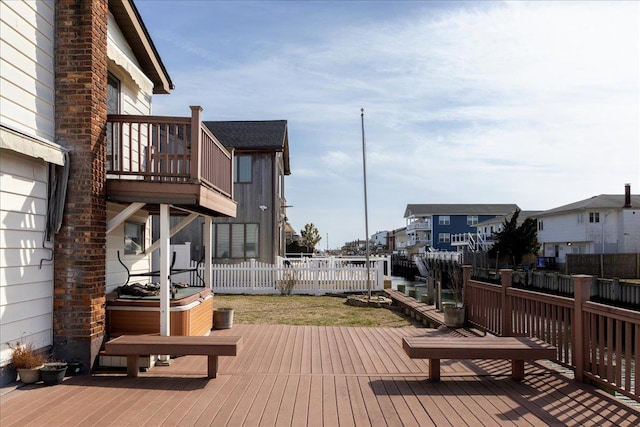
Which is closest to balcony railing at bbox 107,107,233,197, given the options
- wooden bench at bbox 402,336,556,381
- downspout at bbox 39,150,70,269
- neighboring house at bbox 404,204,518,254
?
downspout at bbox 39,150,70,269

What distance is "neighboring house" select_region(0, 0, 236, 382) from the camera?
16.9 feet

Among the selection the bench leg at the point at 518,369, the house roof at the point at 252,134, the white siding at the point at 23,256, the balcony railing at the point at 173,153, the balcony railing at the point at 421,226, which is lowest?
the bench leg at the point at 518,369

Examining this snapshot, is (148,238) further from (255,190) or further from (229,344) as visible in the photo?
(255,190)

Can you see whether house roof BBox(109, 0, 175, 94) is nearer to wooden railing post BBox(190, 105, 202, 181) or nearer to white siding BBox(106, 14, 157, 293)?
white siding BBox(106, 14, 157, 293)

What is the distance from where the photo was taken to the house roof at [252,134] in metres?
20.4

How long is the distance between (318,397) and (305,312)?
26.0 feet

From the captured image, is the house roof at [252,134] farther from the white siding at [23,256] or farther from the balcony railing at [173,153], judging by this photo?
the white siding at [23,256]

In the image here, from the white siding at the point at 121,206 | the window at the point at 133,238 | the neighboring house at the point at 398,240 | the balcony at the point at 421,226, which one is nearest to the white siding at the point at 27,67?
the white siding at the point at 121,206

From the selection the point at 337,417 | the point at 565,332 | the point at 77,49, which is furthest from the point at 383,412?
the point at 77,49

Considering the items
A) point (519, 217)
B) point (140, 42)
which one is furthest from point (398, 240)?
point (140, 42)

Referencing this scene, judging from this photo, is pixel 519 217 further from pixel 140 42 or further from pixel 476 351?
pixel 476 351

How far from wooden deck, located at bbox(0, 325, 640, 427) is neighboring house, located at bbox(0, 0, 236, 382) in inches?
31.0

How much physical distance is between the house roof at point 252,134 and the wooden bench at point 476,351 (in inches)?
612

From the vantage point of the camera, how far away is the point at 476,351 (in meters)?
5.46
